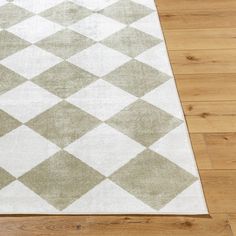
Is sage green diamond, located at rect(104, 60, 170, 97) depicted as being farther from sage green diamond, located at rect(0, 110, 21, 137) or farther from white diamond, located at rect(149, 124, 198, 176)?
sage green diamond, located at rect(0, 110, 21, 137)

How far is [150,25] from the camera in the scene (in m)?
2.75

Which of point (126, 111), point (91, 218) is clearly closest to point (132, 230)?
point (91, 218)

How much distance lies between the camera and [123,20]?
277 cm

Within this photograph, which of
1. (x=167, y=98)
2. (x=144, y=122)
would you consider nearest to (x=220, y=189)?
(x=144, y=122)

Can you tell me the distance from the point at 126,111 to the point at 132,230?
0.65m

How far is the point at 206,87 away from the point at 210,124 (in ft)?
0.88

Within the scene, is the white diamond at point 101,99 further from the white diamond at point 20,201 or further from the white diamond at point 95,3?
the white diamond at point 95,3

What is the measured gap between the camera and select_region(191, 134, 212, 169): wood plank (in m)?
1.97

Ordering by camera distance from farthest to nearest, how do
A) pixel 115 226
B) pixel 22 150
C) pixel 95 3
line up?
pixel 95 3
pixel 22 150
pixel 115 226

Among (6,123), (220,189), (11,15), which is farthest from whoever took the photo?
(11,15)

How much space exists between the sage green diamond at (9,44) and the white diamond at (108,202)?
3.37 ft

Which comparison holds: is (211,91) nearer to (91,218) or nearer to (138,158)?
(138,158)

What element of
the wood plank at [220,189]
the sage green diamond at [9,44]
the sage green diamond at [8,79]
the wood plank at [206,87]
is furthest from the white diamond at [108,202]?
the sage green diamond at [9,44]

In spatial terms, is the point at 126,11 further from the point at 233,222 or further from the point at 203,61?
the point at 233,222
